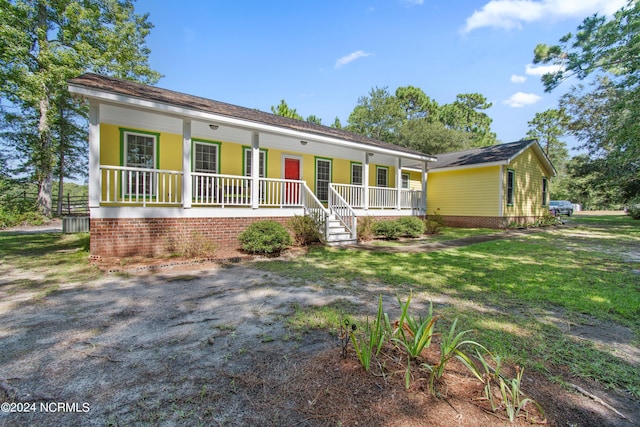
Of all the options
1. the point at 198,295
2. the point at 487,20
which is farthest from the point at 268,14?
the point at 198,295

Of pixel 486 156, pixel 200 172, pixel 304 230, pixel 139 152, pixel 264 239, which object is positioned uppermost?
pixel 486 156

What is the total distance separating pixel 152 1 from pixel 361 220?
77.4 feet

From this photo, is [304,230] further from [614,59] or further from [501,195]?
[614,59]

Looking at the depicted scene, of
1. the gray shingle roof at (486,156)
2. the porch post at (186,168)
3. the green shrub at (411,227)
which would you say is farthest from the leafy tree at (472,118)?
the porch post at (186,168)

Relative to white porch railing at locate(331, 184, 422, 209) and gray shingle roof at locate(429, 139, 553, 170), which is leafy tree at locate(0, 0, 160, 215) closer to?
white porch railing at locate(331, 184, 422, 209)

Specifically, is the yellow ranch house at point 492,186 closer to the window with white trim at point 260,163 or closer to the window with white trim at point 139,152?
the window with white trim at point 260,163

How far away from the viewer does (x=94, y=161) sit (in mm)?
6727

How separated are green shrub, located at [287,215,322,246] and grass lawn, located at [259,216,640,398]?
27.7 inches

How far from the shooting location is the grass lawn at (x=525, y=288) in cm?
268

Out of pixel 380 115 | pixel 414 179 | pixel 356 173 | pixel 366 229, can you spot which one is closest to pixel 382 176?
pixel 356 173

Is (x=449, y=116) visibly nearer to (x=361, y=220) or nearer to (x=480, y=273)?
(x=361, y=220)

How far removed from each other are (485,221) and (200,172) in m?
14.6

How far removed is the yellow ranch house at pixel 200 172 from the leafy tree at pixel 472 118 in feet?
120

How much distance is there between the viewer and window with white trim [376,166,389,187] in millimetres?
16031
